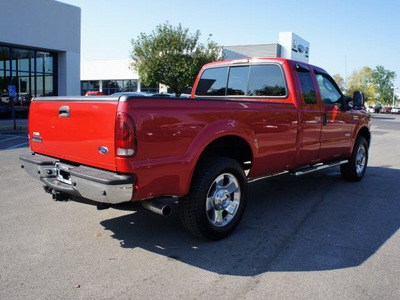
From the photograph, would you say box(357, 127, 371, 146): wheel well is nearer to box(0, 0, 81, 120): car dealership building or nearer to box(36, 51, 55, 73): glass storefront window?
box(0, 0, 81, 120): car dealership building

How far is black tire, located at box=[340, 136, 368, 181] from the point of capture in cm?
666

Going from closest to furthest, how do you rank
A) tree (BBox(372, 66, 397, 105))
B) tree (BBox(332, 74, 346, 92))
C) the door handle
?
1. the door handle
2. tree (BBox(332, 74, 346, 92))
3. tree (BBox(372, 66, 397, 105))

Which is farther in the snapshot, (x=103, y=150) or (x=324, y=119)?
(x=324, y=119)

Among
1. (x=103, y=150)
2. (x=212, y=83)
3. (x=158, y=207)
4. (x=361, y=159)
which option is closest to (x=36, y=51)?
(x=212, y=83)

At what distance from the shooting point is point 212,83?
19.4 feet

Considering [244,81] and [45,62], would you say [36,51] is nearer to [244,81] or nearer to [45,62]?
[45,62]

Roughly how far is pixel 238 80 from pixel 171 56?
76.3 ft

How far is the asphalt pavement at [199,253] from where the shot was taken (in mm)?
2840

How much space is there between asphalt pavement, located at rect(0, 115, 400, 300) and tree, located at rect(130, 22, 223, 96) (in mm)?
23439

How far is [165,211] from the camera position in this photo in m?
3.22

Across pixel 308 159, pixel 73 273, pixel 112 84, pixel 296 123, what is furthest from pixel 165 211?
pixel 112 84

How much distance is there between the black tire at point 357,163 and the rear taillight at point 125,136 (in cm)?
498

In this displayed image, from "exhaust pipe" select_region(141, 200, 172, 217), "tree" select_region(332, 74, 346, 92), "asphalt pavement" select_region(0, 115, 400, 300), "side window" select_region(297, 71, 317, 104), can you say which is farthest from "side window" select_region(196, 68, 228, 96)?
"tree" select_region(332, 74, 346, 92)

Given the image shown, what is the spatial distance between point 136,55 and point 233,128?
26.8 meters
